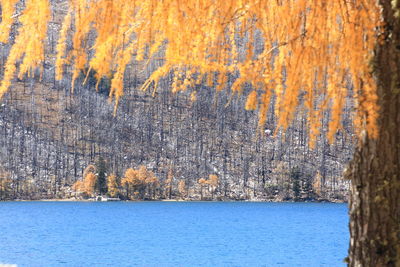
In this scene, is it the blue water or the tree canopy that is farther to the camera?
the blue water

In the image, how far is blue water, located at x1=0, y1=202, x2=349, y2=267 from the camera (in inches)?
1341

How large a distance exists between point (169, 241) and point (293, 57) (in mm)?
41322

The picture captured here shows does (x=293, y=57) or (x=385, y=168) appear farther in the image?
(x=293, y=57)

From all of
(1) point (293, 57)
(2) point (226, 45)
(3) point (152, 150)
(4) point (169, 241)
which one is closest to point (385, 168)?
(1) point (293, 57)

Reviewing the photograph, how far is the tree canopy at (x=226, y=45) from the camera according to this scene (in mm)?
3121

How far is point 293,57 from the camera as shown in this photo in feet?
12.2

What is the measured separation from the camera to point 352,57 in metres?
3.09

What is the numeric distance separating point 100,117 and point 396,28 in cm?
11096

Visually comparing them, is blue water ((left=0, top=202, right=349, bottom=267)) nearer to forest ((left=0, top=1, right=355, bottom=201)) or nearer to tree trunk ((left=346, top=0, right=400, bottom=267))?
tree trunk ((left=346, top=0, right=400, bottom=267))

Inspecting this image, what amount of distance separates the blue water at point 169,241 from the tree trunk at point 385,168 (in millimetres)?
28916

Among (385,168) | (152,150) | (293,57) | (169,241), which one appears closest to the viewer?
(385,168)

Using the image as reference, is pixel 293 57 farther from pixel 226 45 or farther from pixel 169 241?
pixel 169 241

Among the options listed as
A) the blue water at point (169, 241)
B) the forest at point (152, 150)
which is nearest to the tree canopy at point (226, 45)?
the blue water at point (169, 241)

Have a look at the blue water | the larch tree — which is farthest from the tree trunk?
the blue water
